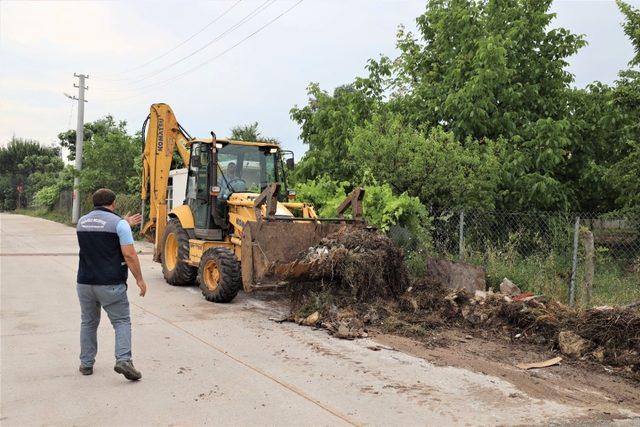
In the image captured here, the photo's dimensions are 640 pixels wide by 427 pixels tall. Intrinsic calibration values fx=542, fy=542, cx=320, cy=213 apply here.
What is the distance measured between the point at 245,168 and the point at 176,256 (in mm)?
2307

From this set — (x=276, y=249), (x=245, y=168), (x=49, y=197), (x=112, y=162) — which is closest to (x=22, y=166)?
(x=49, y=197)

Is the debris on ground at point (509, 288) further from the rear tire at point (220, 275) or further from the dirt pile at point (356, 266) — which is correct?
the rear tire at point (220, 275)

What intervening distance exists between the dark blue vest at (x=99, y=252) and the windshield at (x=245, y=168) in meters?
5.05

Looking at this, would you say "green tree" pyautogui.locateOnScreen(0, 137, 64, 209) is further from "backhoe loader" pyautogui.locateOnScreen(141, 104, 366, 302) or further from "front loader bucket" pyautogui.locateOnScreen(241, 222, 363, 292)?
"front loader bucket" pyautogui.locateOnScreen(241, 222, 363, 292)

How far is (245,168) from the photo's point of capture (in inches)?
425

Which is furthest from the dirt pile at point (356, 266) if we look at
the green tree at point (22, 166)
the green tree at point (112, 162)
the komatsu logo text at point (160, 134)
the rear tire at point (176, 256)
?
the green tree at point (22, 166)

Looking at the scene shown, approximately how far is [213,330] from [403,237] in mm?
4806

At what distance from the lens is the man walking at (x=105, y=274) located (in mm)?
5215

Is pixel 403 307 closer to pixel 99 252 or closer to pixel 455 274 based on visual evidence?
pixel 455 274

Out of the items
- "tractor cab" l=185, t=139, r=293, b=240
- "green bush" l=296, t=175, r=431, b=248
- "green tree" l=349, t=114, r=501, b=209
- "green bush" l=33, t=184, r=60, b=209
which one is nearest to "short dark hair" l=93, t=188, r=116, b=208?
"tractor cab" l=185, t=139, r=293, b=240

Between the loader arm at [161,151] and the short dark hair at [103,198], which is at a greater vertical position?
the loader arm at [161,151]

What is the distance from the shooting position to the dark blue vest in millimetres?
5219

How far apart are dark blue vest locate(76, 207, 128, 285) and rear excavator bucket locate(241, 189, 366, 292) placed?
9.88 feet

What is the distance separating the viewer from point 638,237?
33.2 feet
